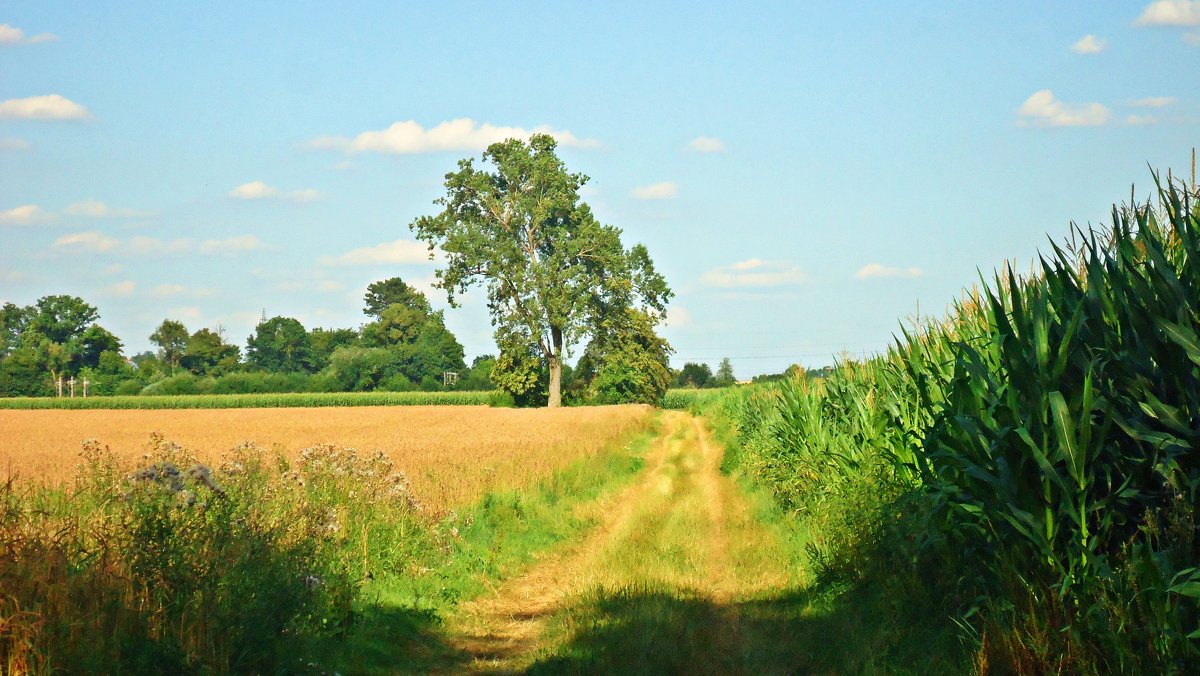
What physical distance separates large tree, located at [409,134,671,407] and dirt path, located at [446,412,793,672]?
44.2 metres

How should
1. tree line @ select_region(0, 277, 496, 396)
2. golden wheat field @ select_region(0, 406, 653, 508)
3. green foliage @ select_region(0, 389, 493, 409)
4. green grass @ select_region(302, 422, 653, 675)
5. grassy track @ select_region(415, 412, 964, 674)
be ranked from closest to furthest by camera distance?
grassy track @ select_region(415, 412, 964, 674), green grass @ select_region(302, 422, 653, 675), golden wheat field @ select_region(0, 406, 653, 508), green foliage @ select_region(0, 389, 493, 409), tree line @ select_region(0, 277, 496, 396)

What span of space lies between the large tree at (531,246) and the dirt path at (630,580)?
145 ft

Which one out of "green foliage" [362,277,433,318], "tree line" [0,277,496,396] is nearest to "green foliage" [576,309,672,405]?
"tree line" [0,277,496,396]

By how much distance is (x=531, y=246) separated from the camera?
63.1 metres

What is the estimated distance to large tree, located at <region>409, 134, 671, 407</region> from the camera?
6112 cm

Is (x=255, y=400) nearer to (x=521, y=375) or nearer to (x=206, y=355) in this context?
(x=521, y=375)

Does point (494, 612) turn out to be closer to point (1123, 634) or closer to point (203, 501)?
point (203, 501)

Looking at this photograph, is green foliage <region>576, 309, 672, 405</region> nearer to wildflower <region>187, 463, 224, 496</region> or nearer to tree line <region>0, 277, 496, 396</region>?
tree line <region>0, 277, 496, 396</region>

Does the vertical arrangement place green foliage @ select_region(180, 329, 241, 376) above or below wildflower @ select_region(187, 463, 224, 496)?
above

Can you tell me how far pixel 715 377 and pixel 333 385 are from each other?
5667 cm

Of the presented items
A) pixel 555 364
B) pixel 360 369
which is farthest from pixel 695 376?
pixel 555 364

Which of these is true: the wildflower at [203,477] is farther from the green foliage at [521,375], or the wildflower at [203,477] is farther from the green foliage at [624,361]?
the green foliage at [624,361]

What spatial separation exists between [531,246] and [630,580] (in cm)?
5398

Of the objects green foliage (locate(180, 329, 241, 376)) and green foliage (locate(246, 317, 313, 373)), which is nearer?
green foliage (locate(180, 329, 241, 376))
